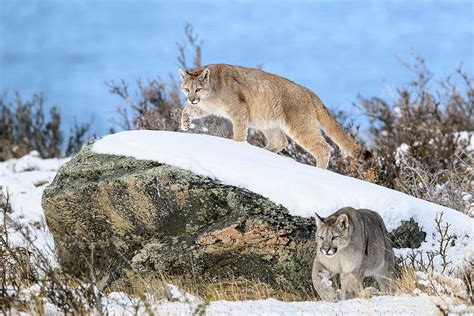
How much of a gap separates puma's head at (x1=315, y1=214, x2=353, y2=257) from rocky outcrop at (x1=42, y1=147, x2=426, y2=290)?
541mm

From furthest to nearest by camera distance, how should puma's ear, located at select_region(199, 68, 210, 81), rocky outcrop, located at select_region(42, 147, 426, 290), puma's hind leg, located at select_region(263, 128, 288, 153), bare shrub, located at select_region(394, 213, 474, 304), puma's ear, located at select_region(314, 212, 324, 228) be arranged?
1. puma's hind leg, located at select_region(263, 128, 288, 153)
2. puma's ear, located at select_region(199, 68, 210, 81)
3. rocky outcrop, located at select_region(42, 147, 426, 290)
4. puma's ear, located at select_region(314, 212, 324, 228)
5. bare shrub, located at select_region(394, 213, 474, 304)

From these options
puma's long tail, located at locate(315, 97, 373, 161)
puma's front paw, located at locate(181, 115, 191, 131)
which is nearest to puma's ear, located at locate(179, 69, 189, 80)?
puma's front paw, located at locate(181, 115, 191, 131)

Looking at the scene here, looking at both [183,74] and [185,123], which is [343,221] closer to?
[185,123]

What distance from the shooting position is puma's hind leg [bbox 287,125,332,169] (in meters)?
9.57

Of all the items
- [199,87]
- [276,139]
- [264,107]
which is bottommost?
[276,139]

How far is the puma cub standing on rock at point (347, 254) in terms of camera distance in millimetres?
6207

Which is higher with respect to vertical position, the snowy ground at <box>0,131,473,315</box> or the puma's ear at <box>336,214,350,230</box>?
the snowy ground at <box>0,131,473,315</box>

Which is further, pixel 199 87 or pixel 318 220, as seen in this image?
pixel 199 87

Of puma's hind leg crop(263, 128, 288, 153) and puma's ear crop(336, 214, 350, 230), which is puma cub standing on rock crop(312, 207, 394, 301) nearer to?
puma's ear crop(336, 214, 350, 230)

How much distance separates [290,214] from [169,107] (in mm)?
10003

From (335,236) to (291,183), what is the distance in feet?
3.41

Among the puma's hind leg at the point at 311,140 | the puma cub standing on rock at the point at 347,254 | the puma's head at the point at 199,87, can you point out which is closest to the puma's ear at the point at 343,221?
the puma cub standing on rock at the point at 347,254

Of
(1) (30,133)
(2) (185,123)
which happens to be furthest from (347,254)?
(1) (30,133)

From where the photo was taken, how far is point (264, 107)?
9.57 m
